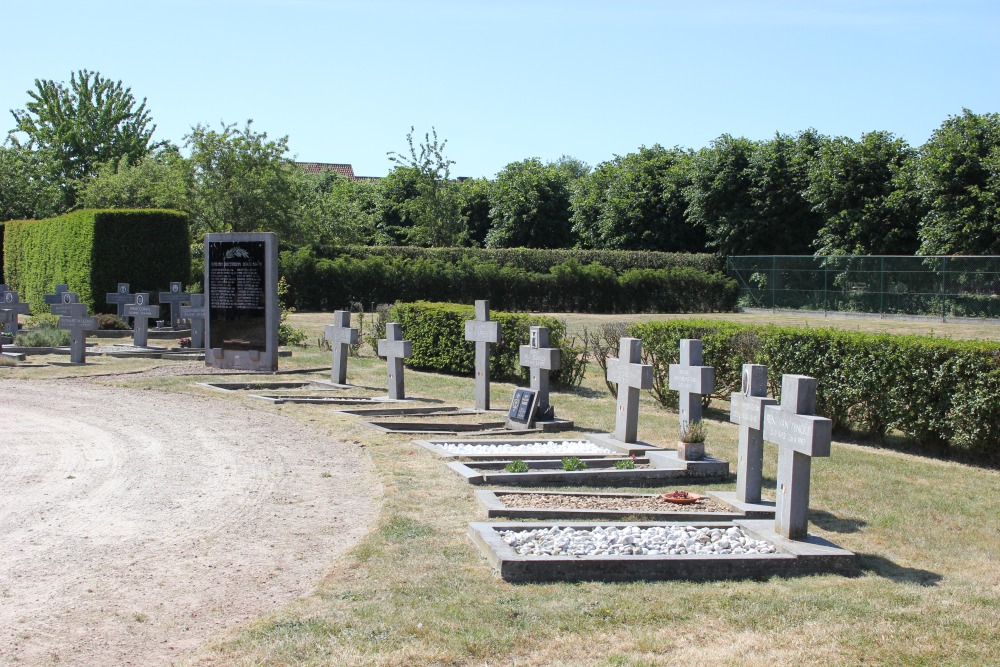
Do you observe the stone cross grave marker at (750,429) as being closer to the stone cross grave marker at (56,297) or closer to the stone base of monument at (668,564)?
the stone base of monument at (668,564)

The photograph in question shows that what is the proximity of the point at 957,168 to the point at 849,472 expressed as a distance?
102ft

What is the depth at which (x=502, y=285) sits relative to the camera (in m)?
37.2

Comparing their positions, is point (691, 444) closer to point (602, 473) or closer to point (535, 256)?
point (602, 473)

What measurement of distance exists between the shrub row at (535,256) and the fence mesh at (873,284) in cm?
205

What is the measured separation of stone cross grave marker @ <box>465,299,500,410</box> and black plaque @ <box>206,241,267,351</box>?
4.94 metres

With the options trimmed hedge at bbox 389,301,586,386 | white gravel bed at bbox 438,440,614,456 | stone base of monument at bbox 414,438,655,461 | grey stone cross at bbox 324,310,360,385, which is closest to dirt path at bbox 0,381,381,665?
stone base of monument at bbox 414,438,655,461

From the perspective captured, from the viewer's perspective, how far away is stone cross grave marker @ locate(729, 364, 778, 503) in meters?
7.31

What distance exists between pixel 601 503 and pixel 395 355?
629 cm

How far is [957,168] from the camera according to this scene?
36.5m

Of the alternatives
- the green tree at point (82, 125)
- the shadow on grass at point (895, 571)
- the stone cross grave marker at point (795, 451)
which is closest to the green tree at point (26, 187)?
the green tree at point (82, 125)

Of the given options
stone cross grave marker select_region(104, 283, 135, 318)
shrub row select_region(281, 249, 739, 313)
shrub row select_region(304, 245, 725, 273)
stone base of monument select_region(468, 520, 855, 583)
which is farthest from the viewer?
shrub row select_region(304, 245, 725, 273)

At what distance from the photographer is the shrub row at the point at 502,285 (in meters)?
33.8

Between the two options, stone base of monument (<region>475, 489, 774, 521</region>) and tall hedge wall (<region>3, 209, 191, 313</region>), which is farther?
tall hedge wall (<region>3, 209, 191, 313</region>)

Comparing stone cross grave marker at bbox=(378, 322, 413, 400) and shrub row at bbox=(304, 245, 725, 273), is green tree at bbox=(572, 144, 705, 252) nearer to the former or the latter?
shrub row at bbox=(304, 245, 725, 273)
